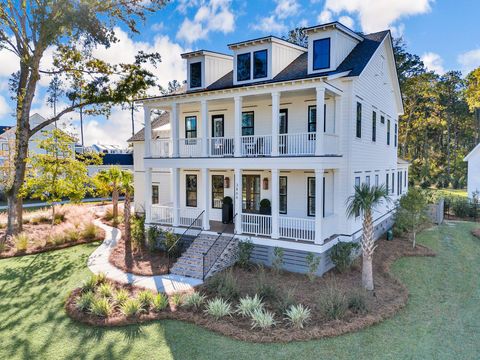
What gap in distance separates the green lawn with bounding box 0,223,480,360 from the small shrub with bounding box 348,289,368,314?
27.1 inches

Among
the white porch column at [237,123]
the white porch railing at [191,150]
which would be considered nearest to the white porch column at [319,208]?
the white porch column at [237,123]

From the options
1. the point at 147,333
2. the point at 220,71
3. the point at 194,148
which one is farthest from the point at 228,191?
the point at 147,333

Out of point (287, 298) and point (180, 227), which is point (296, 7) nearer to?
point (180, 227)

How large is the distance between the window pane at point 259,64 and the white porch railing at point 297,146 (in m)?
3.74

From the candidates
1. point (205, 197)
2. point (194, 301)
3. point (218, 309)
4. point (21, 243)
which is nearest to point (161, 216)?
point (205, 197)

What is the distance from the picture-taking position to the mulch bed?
893cm

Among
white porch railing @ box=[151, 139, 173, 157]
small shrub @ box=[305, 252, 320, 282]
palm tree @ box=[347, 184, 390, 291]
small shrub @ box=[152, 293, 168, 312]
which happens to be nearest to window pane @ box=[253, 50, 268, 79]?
white porch railing @ box=[151, 139, 173, 157]

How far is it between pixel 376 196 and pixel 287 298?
4.70 m

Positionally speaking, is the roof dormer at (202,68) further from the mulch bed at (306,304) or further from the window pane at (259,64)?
the mulch bed at (306,304)

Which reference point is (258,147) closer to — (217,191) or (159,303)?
(217,191)

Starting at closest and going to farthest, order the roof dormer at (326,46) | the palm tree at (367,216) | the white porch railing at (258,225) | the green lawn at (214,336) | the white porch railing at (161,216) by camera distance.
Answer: the green lawn at (214,336) → the palm tree at (367,216) → the white porch railing at (258,225) → the roof dormer at (326,46) → the white porch railing at (161,216)

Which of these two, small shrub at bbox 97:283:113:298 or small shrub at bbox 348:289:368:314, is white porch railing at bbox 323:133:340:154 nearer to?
small shrub at bbox 348:289:368:314

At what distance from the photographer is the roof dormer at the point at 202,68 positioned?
18.2 m

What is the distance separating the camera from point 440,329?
9227 mm
